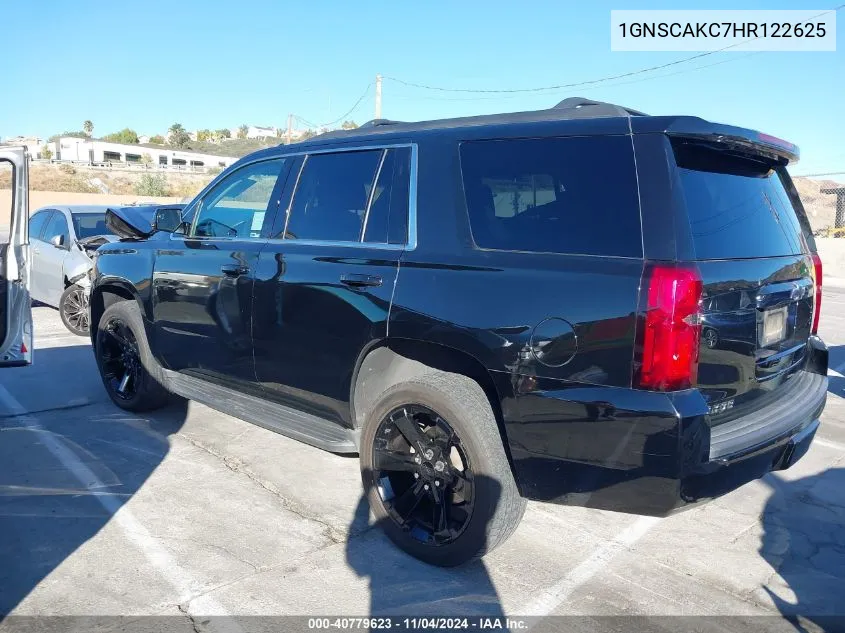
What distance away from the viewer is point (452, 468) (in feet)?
10.8

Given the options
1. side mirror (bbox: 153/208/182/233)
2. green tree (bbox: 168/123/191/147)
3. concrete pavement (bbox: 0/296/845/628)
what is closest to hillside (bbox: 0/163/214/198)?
green tree (bbox: 168/123/191/147)

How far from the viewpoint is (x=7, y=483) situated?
169 inches

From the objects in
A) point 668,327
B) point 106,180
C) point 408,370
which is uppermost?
point 106,180

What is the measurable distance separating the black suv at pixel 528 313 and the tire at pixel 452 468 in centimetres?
1

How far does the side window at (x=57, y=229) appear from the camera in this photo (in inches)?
360

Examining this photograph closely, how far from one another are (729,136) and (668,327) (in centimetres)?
91

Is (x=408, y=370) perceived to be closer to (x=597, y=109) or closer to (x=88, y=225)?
(x=597, y=109)

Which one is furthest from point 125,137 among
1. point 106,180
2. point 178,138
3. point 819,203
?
point 819,203

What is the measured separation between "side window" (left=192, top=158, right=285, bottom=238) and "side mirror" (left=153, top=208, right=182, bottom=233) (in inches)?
13.6

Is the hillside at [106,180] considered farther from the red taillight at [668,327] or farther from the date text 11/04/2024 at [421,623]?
the red taillight at [668,327]

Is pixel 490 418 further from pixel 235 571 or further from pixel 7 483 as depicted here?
pixel 7 483

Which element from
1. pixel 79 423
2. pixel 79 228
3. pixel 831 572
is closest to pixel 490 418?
pixel 831 572

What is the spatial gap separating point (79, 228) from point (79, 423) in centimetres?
465

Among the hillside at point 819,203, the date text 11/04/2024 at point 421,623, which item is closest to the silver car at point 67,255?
the date text 11/04/2024 at point 421,623
